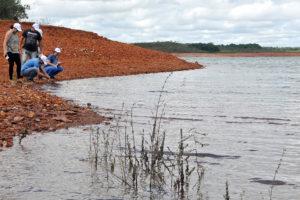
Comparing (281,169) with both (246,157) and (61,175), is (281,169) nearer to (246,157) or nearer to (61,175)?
(246,157)

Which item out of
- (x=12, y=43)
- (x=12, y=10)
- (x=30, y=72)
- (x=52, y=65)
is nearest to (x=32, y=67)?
(x=30, y=72)

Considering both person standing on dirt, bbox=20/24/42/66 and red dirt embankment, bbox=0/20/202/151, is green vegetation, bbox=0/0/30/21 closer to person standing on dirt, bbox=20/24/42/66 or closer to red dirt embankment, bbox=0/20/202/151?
red dirt embankment, bbox=0/20/202/151

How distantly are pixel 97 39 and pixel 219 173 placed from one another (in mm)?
37223

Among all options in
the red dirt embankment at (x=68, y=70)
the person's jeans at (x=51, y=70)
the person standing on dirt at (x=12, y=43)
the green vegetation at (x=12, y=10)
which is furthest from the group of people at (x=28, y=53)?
the green vegetation at (x=12, y=10)

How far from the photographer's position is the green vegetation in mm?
50844

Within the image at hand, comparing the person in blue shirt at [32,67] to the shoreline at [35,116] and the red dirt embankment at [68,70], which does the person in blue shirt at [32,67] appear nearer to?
the red dirt embankment at [68,70]

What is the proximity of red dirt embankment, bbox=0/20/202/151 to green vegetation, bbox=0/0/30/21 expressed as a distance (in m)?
11.8

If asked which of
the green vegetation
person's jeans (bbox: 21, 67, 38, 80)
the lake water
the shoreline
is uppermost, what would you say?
the green vegetation

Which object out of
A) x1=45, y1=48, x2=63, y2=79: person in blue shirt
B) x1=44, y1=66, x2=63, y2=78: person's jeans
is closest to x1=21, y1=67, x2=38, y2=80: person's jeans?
x1=45, y1=48, x2=63, y2=79: person in blue shirt

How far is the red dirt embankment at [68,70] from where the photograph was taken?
9000 mm

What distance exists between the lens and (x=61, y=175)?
225 inches

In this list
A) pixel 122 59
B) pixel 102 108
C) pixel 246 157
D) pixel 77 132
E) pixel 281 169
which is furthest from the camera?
pixel 122 59

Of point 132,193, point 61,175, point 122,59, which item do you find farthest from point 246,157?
point 122,59

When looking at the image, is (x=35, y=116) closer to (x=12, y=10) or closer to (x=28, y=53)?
(x=28, y=53)
